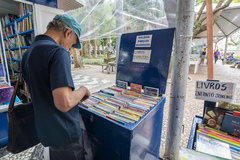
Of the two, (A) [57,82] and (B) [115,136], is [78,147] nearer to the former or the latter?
(B) [115,136]

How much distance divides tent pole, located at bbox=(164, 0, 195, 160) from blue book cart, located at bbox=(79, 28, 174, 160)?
0.14 m

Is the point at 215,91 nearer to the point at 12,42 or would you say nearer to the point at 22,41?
the point at 22,41

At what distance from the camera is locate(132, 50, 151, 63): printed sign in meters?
1.63

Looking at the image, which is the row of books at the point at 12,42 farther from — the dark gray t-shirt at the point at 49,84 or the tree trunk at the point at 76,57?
the tree trunk at the point at 76,57

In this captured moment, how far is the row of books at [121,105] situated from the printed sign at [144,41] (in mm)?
659

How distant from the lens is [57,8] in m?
2.78

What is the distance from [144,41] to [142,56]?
7.8 inches

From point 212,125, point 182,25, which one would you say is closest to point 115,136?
point 212,125

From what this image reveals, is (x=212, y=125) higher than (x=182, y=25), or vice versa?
(x=182, y=25)

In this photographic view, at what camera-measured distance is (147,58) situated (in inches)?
64.2

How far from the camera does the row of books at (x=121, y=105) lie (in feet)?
3.67

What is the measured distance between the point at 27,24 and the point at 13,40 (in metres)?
1.53

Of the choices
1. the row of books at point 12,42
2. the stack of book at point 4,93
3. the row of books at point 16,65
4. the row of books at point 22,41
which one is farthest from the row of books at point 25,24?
the stack of book at point 4,93

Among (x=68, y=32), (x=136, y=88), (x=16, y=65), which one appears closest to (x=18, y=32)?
(x=16, y=65)
